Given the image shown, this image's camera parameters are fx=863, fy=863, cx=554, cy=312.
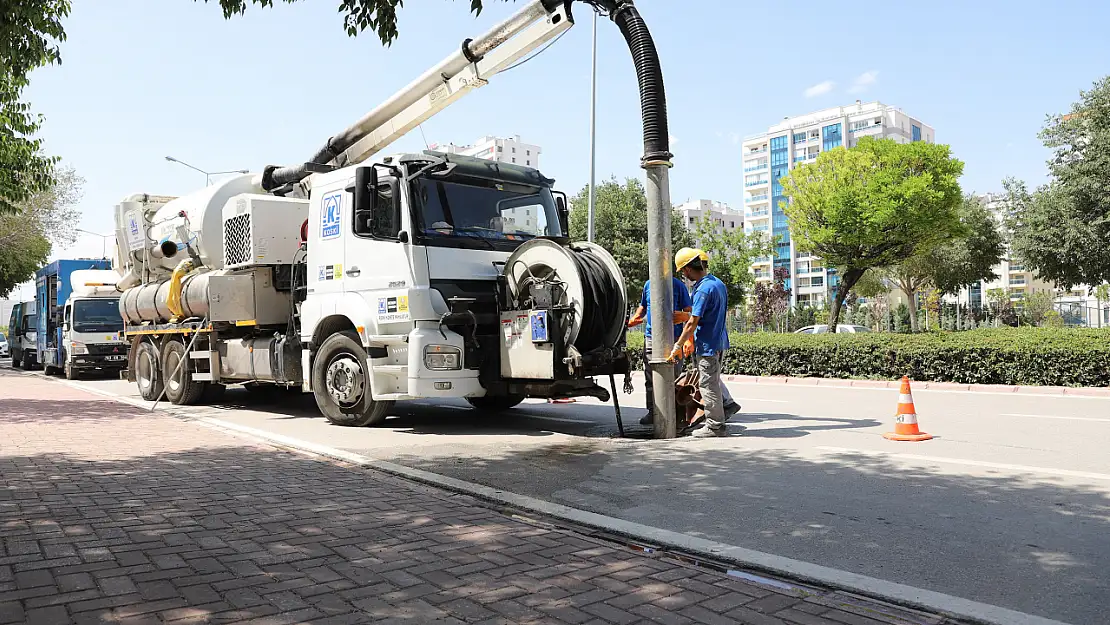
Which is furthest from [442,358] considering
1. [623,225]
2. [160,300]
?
[623,225]

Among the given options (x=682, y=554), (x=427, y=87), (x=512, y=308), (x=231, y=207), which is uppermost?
(x=427, y=87)

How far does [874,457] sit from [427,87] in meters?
7.11

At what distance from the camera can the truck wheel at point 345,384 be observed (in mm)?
9555

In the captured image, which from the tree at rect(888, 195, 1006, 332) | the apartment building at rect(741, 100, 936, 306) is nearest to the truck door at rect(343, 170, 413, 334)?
the tree at rect(888, 195, 1006, 332)

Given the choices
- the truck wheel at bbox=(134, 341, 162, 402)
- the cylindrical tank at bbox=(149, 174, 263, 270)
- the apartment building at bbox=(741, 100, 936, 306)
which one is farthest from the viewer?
the apartment building at bbox=(741, 100, 936, 306)

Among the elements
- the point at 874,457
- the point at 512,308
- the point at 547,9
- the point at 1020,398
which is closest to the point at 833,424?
the point at 874,457

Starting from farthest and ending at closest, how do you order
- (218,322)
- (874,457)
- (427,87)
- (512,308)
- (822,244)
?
(822,244) < (218,322) < (427,87) < (512,308) < (874,457)

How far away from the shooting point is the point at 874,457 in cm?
725

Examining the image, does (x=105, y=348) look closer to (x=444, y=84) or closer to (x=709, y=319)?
(x=444, y=84)

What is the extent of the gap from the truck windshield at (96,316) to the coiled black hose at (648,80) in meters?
17.7

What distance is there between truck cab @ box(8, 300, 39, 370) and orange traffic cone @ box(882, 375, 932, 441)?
26.1m

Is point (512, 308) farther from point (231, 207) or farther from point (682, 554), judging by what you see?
point (231, 207)

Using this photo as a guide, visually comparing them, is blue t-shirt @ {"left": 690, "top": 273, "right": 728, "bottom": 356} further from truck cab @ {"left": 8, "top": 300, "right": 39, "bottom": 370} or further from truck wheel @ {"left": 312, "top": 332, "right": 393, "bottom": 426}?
truck cab @ {"left": 8, "top": 300, "right": 39, "bottom": 370}

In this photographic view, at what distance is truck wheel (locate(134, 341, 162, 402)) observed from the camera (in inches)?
560
